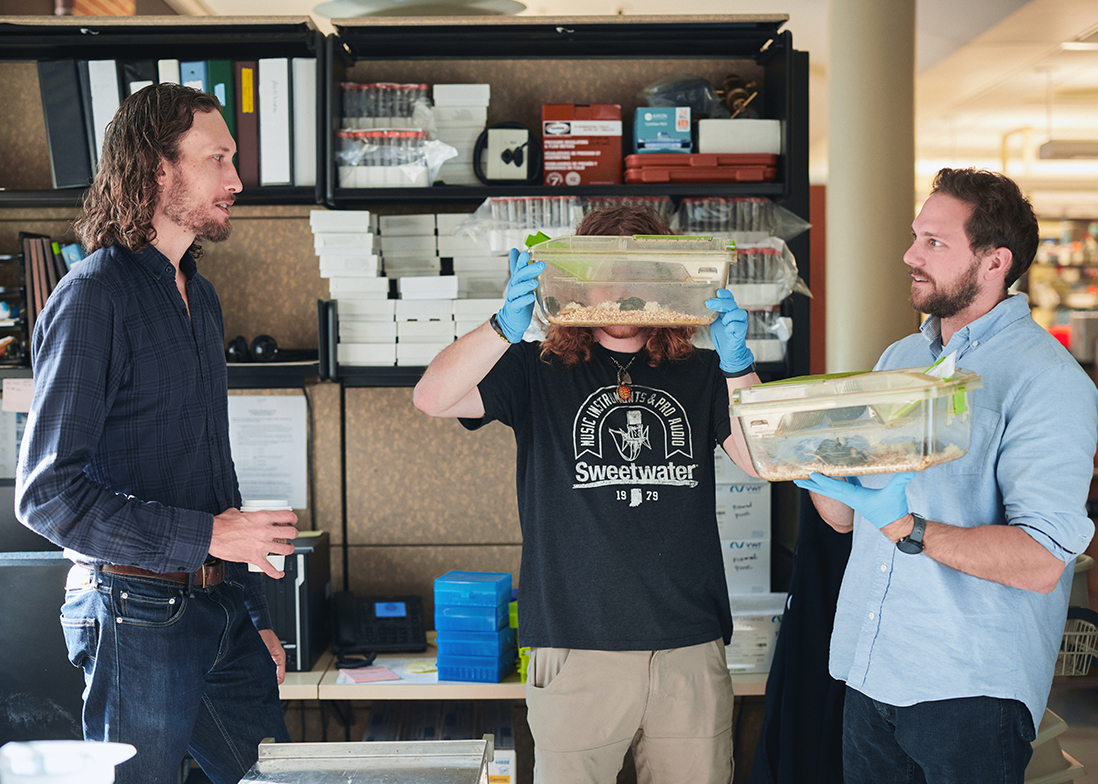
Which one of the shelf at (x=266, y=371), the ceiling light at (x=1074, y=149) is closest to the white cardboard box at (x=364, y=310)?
the shelf at (x=266, y=371)

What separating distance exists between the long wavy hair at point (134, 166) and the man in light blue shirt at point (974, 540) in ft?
3.88

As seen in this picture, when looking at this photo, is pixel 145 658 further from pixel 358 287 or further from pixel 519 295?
pixel 358 287

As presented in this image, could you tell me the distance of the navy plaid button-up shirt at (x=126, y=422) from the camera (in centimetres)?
127

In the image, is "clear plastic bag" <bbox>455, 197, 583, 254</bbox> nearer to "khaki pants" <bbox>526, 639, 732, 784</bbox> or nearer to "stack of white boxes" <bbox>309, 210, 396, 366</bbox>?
"stack of white boxes" <bbox>309, 210, 396, 366</bbox>

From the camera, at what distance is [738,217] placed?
2.33 meters

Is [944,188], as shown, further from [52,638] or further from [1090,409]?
[52,638]

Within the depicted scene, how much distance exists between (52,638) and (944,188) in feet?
7.25

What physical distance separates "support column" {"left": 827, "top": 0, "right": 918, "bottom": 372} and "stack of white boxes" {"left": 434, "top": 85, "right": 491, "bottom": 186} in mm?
1412

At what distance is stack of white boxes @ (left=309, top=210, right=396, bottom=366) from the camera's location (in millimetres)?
2283

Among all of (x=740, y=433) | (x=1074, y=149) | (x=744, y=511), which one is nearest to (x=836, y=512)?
(x=740, y=433)

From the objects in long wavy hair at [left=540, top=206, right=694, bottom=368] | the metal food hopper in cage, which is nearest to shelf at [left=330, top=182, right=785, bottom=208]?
long wavy hair at [left=540, top=206, right=694, bottom=368]

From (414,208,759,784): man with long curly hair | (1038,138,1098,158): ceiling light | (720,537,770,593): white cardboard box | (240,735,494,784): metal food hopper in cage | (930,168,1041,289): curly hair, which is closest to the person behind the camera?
(240,735,494,784): metal food hopper in cage

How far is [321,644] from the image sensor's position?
2326 millimetres

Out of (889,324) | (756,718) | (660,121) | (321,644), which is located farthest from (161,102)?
(889,324)
